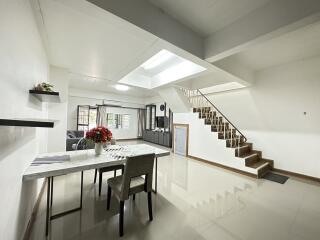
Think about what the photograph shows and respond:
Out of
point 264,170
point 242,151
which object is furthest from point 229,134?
point 264,170

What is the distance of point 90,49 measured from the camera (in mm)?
2705

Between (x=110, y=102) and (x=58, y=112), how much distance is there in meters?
5.07

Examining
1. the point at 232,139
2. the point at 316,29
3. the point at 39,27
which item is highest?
the point at 316,29

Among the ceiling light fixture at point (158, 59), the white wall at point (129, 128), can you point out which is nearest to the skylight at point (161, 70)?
the ceiling light fixture at point (158, 59)

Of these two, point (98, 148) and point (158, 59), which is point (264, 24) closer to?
point (158, 59)

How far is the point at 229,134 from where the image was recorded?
195 inches

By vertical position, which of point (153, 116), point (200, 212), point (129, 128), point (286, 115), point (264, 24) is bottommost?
point (200, 212)

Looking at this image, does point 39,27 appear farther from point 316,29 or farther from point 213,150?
point 213,150

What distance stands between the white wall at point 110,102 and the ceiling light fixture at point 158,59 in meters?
4.61

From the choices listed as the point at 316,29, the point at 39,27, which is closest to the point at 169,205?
the point at 39,27

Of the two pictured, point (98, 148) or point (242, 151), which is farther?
point (242, 151)

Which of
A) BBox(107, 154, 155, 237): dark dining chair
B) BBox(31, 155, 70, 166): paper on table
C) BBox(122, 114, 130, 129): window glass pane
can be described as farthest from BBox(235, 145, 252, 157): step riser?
BBox(122, 114, 130, 129): window glass pane

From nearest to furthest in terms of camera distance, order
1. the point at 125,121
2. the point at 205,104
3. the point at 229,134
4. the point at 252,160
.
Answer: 1. the point at 252,160
2. the point at 229,134
3. the point at 205,104
4. the point at 125,121

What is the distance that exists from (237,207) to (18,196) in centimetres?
286
